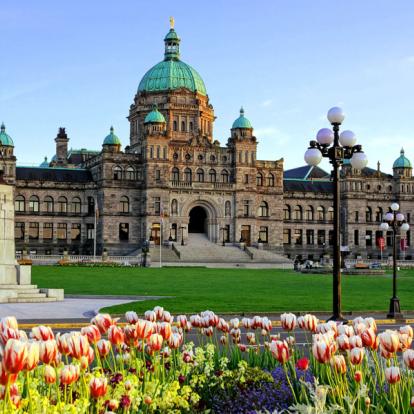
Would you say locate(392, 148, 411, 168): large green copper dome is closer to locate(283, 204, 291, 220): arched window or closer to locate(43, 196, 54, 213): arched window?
locate(283, 204, 291, 220): arched window

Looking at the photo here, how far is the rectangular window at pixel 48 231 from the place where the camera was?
10100 cm

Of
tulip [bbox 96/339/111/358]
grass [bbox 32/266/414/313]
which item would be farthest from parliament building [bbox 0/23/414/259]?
tulip [bbox 96/339/111/358]

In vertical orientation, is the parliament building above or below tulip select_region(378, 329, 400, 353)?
above

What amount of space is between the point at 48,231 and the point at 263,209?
2915 centimetres

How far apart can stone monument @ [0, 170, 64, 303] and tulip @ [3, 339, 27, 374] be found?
2973cm

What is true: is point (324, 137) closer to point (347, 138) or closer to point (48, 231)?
point (347, 138)

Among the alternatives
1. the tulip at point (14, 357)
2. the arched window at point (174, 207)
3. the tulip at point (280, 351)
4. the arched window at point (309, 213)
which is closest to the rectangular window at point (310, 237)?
the arched window at point (309, 213)

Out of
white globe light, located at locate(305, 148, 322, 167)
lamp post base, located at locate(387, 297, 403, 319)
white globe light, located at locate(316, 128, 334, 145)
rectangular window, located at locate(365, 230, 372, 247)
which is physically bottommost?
lamp post base, located at locate(387, 297, 403, 319)

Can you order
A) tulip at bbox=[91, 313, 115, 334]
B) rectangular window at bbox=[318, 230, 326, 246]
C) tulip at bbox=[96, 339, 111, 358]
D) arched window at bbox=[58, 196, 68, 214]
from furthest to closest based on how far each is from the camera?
rectangular window at bbox=[318, 230, 326, 246]
arched window at bbox=[58, 196, 68, 214]
tulip at bbox=[91, 313, 115, 334]
tulip at bbox=[96, 339, 111, 358]

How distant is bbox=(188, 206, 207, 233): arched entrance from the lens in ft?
352

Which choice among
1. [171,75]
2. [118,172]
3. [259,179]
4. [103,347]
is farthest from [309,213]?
[103,347]

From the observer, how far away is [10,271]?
36.3 meters

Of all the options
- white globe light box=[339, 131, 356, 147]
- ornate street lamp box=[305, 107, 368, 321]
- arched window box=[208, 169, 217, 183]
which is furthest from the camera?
arched window box=[208, 169, 217, 183]

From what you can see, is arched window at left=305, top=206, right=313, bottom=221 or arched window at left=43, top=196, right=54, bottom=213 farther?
arched window at left=305, top=206, right=313, bottom=221
